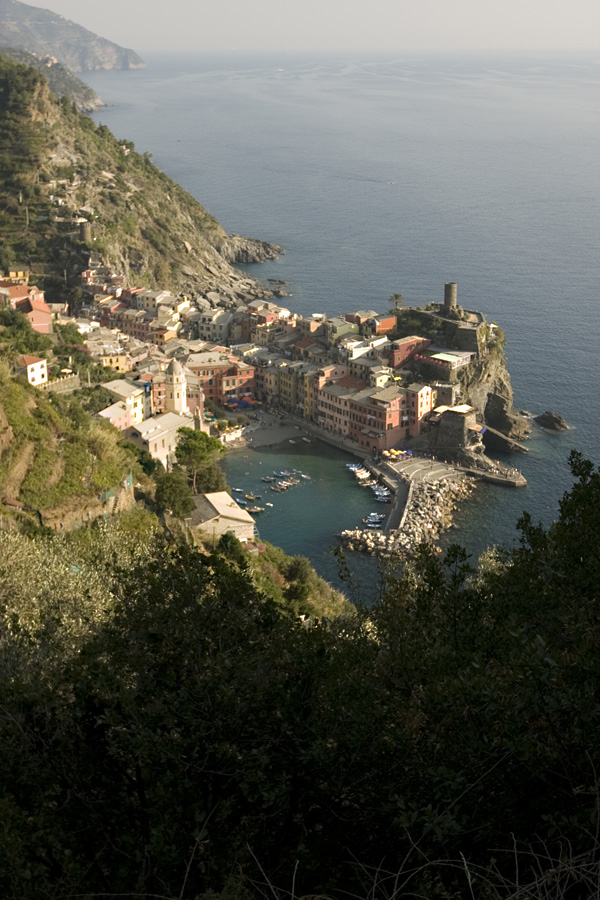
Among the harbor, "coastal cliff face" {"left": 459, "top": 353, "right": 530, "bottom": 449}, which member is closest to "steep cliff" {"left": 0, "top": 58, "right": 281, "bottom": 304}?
"coastal cliff face" {"left": 459, "top": 353, "right": 530, "bottom": 449}

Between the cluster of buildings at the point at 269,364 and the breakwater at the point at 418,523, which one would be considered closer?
the breakwater at the point at 418,523

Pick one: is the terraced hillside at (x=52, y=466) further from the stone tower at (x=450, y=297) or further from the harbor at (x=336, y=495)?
the stone tower at (x=450, y=297)

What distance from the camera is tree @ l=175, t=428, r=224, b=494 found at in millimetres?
22734

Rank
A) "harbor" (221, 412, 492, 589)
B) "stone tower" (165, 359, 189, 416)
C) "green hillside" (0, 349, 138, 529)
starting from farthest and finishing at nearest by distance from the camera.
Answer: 1. "stone tower" (165, 359, 189, 416)
2. "harbor" (221, 412, 492, 589)
3. "green hillside" (0, 349, 138, 529)

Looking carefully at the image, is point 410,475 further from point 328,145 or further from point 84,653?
point 328,145

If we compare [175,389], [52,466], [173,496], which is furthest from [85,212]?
[52,466]

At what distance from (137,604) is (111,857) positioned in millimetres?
1599

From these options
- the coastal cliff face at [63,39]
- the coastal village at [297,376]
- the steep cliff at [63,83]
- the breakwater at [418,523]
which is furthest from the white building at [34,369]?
the coastal cliff face at [63,39]

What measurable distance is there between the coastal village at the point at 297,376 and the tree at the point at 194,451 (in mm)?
284

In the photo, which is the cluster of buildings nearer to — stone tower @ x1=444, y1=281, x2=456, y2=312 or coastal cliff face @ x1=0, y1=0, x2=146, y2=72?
stone tower @ x1=444, y1=281, x2=456, y2=312

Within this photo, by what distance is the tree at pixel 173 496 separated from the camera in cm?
1888

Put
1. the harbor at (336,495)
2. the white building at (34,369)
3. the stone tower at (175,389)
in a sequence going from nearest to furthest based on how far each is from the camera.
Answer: the harbor at (336,495) → the white building at (34,369) → the stone tower at (175,389)

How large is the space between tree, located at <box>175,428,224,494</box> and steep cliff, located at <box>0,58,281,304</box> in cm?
1510

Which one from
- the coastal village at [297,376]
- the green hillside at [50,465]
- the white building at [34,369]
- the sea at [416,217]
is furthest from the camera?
the sea at [416,217]
